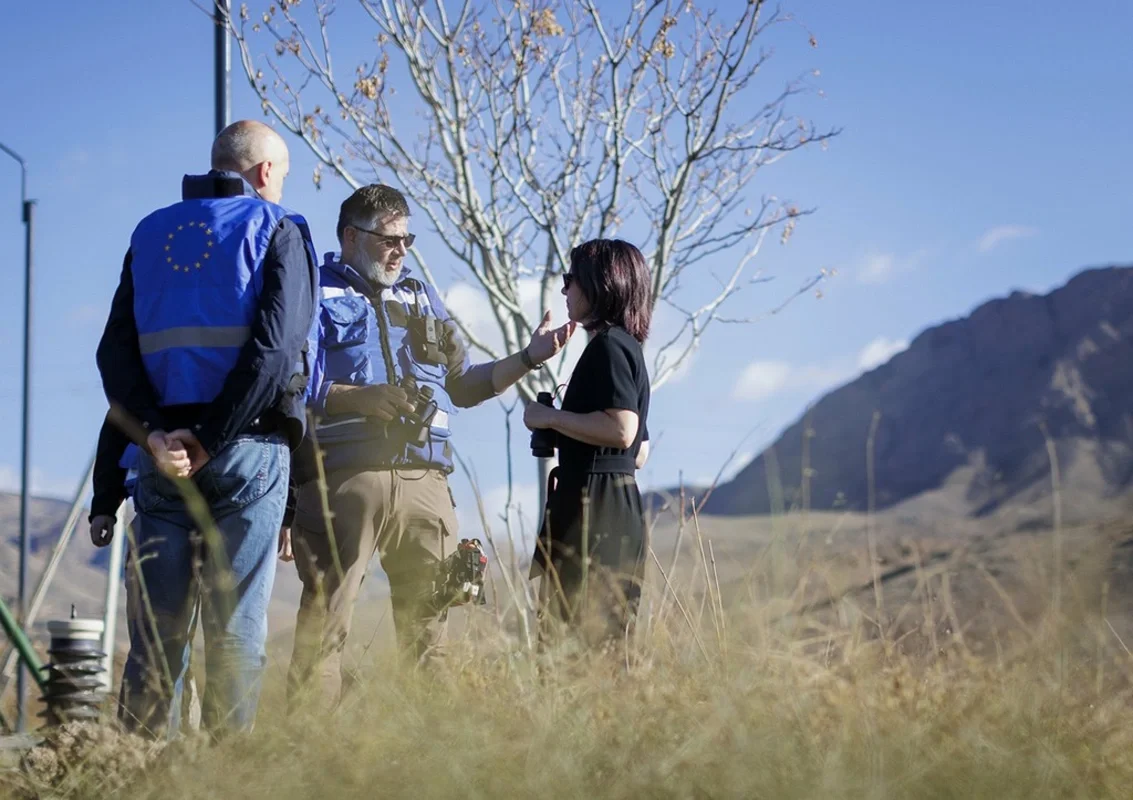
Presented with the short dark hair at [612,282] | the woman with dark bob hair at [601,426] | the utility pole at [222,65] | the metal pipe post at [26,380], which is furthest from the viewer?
the metal pipe post at [26,380]

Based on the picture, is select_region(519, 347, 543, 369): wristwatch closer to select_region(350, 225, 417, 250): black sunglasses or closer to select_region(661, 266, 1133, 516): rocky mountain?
select_region(350, 225, 417, 250): black sunglasses

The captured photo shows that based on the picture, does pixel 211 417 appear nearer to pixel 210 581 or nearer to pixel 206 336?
pixel 206 336

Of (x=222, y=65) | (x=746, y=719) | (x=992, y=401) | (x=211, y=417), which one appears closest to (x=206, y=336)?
(x=211, y=417)

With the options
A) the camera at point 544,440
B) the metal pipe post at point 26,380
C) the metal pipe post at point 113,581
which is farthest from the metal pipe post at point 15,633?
the metal pipe post at point 26,380

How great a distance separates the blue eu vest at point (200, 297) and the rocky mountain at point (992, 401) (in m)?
116

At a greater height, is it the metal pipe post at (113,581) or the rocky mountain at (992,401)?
the rocky mountain at (992,401)

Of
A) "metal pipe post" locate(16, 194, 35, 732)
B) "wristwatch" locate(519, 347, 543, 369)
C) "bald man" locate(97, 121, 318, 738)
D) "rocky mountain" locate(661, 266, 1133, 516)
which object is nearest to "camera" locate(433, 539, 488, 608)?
"wristwatch" locate(519, 347, 543, 369)

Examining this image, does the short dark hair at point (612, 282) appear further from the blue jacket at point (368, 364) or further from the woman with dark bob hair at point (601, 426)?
the blue jacket at point (368, 364)

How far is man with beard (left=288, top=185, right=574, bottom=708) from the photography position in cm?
425

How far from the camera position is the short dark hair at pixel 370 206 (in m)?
4.44

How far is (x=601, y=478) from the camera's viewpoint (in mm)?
4105

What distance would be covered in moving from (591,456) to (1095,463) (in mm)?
119289

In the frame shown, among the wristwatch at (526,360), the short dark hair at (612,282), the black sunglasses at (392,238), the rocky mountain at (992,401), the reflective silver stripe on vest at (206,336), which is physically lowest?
the reflective silver stripe on vest at (206,336)

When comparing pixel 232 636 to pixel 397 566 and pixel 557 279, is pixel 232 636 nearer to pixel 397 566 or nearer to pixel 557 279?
pixel 397 566
